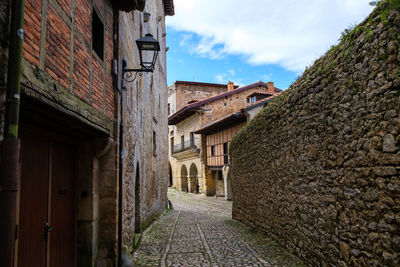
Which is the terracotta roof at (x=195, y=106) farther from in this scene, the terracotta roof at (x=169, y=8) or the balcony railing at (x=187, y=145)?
the terracotta roof at (x=169, y=8)

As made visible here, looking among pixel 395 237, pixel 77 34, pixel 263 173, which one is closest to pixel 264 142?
pixel 263 173

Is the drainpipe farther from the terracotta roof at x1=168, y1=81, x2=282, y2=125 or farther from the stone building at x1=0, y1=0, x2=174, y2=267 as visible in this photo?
the terracotta roof at x1=168, y1=81, x2=282, y2=125

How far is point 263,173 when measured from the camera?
24.2ft

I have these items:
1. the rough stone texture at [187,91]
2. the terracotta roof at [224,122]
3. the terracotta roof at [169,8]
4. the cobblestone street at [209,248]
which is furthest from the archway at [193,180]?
the cobblestone street at [209,248]

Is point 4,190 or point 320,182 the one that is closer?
point 4,190

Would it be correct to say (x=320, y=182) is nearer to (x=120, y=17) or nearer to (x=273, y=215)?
(x=273, y=215)

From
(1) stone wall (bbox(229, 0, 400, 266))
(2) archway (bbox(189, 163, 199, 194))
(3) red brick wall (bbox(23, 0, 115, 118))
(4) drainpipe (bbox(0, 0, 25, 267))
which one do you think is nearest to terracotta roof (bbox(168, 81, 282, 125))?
(2) archway (bbox(189, 163, 199, 194))

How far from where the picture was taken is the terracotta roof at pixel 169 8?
16.3 metres

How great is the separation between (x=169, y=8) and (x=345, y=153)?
15.7m

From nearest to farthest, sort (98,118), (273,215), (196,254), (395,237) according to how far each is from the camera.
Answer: (395,237), (98,118), (196,254), (273,215)

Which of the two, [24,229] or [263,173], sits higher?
[263,173]

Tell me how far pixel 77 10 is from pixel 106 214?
2797mm

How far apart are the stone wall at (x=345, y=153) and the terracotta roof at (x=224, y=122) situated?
1228 cm

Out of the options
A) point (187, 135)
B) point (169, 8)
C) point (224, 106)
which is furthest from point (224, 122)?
point (169, 8)
